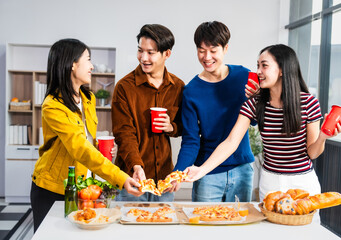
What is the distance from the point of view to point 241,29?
586 centimetres

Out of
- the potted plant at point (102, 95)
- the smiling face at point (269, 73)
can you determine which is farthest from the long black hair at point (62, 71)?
the potted plant at point (102, 95)

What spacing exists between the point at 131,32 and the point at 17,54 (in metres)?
1.83

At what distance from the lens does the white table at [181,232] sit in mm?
1477

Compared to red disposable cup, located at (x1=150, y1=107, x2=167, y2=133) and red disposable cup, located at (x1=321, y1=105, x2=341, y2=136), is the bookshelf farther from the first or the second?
red disposable cup, located at (x1=321, y1=105, x2=341, y2=136)

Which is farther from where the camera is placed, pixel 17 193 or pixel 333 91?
pixel 17 193

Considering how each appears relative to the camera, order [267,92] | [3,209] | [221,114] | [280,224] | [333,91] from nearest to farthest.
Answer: [280,224], [267,92], [221,114], [333,91], [3,209]

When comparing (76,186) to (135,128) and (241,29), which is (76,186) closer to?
(135,128)

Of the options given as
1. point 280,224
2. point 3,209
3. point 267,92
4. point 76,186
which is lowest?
point 3,209

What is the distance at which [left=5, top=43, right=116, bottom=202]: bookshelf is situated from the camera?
5184mm

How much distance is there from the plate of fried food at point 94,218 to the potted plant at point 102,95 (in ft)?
13.1

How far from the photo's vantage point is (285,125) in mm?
1850

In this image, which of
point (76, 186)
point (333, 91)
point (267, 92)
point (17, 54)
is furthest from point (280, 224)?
point (17, 54)

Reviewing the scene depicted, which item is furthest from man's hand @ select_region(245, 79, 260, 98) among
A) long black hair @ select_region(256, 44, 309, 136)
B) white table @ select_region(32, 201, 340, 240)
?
white table @ select_region(32, 201, 340, 240)

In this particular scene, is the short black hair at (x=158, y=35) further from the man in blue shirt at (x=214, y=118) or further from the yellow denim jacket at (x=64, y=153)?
the yellow denim jacket at (x=64, y=153)
